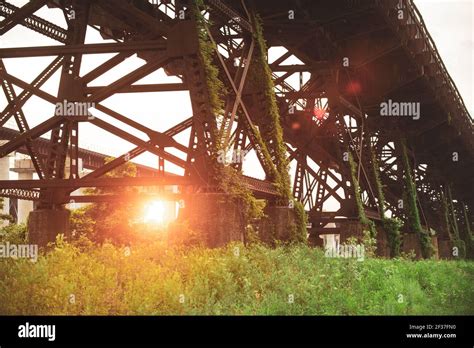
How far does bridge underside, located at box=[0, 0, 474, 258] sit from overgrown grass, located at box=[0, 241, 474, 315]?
77.1 inches

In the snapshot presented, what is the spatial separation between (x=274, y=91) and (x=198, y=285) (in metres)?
8.26

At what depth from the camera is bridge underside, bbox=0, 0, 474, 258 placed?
14.0 m

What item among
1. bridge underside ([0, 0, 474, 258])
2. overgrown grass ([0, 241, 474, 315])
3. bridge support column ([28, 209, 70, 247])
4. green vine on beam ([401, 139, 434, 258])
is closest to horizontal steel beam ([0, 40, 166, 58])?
bridge underside ([0, 0, 474, 258])

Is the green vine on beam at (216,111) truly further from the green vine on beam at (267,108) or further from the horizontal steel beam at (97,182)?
the green vine on beam at (267,108)

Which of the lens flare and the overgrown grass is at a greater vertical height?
the lens flare

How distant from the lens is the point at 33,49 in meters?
14.9

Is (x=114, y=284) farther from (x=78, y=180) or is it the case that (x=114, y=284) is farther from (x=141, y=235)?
(x=141, y=235)

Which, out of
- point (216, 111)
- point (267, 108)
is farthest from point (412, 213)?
point (216, 111)

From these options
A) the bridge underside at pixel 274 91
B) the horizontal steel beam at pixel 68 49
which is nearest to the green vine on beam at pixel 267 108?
the bridge underside at pixel 274 91

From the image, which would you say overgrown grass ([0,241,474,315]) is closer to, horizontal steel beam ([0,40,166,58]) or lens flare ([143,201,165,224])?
horizontal steel beam ([0,40,166,58])

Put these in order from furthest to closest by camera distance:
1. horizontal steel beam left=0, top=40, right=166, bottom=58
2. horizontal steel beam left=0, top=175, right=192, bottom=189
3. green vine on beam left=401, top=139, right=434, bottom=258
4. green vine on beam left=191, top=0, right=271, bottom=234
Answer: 1. green vine on beam left=401, top=139, right=434, bottom=258
2. horizontal steel beam left=0, top=40, right=166, bottom=58
3. horizontal steel beam left=0, top=175, right=192, bottom=189
4. green vine on beam left=191, top=0, right=271, bottom=234

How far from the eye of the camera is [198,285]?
1073 centimetres
